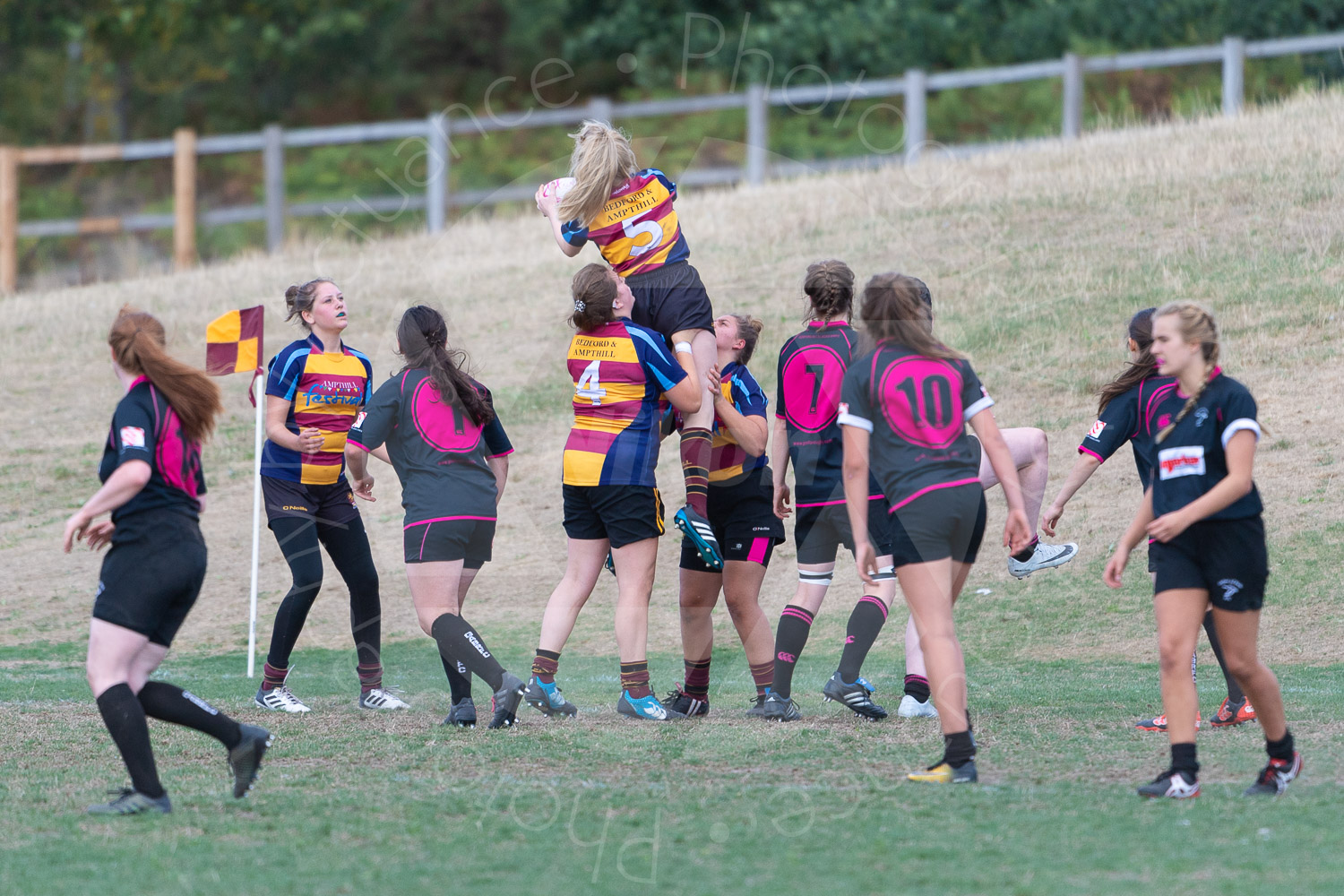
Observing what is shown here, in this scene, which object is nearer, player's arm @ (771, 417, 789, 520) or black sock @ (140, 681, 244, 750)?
black sock @ (140, 681, 244, 750)

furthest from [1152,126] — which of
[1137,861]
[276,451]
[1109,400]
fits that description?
[1137,861]

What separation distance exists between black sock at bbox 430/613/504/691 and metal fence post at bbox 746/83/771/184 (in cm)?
1555

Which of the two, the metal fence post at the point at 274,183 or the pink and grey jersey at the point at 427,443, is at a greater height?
the metal fence post at the point at 274,183

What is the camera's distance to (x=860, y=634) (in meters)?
6.50

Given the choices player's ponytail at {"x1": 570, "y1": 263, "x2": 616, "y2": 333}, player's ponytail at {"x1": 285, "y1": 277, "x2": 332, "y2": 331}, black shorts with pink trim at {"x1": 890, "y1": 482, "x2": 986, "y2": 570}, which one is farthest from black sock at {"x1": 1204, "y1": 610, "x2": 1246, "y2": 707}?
player's ponytail at {"x1": 285, "y1": 277, "x2": 332, "y2": 331}

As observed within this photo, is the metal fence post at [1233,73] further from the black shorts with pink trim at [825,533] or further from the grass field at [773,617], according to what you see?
the black shorts with pink trim at [825,533]

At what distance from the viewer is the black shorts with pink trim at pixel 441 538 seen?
6.33 metres

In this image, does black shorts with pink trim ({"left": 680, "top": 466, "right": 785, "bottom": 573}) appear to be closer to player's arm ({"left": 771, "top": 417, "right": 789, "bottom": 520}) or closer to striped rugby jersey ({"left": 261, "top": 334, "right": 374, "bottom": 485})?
player's arm ({"left": 771, "top": 417, "right": 789, "bottom": 520})

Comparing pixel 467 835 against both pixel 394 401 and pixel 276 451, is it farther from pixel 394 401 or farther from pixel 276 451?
pixel 276 451

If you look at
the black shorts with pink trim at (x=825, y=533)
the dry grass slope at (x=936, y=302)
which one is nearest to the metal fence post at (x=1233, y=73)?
the dry grass slope at (x=936, y=302)

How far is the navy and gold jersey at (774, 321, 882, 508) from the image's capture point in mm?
6488

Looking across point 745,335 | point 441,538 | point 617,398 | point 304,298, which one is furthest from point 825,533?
point 304,298

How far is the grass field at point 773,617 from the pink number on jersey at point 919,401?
48.6 inches

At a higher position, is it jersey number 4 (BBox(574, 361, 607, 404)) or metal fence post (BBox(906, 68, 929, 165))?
metal fence post (BBox(906, 68, 929, 165))
